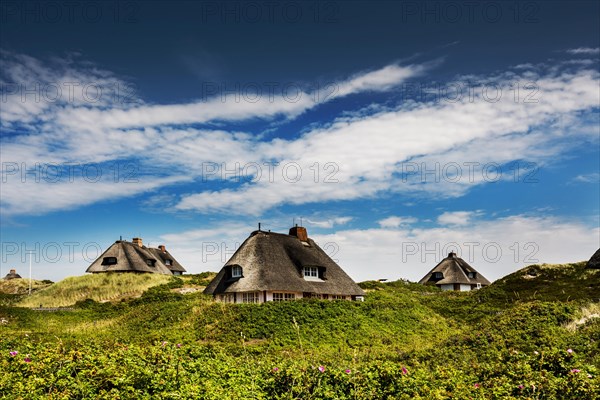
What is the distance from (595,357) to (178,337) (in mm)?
17769

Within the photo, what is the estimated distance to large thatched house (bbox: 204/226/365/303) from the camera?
1293 inches

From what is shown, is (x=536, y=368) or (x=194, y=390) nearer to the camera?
(x=194, y=390)

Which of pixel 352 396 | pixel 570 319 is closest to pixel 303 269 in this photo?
pixel 570 319

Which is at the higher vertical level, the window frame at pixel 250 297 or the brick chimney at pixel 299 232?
the brick chimney at pixel 299 232

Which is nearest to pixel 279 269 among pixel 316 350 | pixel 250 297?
pixel 250 297

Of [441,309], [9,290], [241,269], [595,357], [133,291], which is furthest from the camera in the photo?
[9,290]

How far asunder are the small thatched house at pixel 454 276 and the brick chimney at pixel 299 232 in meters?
33.7

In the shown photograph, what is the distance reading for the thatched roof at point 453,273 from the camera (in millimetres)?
66875

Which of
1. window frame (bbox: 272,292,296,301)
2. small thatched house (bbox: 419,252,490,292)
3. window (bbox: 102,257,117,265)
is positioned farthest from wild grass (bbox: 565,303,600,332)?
window (bbox: 102,257,117,265)

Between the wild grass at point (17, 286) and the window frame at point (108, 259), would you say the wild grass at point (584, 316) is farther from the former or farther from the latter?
the wild grass at point (17, 286)

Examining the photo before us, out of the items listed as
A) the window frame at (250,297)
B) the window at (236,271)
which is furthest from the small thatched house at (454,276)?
the window frame at (250,297)

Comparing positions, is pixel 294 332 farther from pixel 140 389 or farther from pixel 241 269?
pixel 140 389

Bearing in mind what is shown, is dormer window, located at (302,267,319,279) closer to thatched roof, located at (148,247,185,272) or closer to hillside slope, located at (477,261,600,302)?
hillside slope, located at (477,261,600,302)

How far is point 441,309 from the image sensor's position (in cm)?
3750
